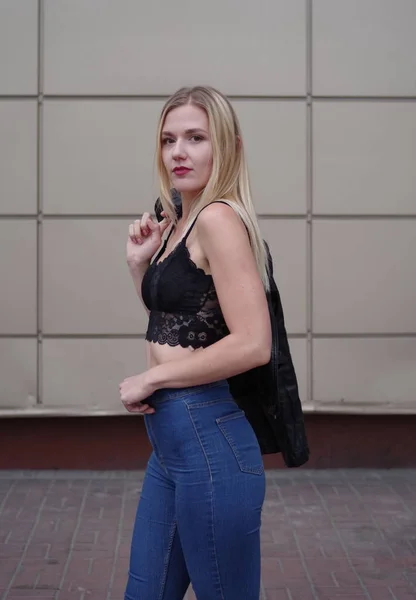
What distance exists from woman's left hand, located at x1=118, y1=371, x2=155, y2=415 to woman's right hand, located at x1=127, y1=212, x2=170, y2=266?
44 centimetres

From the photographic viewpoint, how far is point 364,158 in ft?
21.5

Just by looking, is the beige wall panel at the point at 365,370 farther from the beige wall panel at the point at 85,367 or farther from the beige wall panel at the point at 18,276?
the beige wall panel at the point at 18,276

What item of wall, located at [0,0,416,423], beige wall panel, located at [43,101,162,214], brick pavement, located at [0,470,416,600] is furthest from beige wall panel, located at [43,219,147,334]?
brick pavement, located at [0,470,416,600]

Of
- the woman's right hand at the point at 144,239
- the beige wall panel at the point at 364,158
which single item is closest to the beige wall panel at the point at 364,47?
the beige wall panel at the point at 364,158

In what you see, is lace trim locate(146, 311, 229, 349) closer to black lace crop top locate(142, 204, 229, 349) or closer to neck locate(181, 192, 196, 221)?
black lace crop top locate(142, 204, 229, 349)

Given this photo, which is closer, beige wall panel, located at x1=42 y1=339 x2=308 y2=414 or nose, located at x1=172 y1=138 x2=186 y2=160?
nose, located at x1=172 y1=138 x2=186 y2=160

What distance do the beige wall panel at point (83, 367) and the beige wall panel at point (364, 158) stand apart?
1.72 metres

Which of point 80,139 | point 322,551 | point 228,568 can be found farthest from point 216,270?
point 80,139

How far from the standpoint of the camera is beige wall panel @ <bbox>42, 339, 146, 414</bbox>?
657cm

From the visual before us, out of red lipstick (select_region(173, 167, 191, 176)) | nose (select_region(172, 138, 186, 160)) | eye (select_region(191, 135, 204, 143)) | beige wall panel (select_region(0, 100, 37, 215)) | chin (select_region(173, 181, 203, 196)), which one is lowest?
chin (select_region(173, 181, 203, 196))

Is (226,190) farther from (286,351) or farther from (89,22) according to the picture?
(89,22)

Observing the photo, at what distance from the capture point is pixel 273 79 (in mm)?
6492

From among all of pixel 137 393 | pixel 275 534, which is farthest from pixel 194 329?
pixel 275 534

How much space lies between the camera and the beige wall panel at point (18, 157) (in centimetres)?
646
